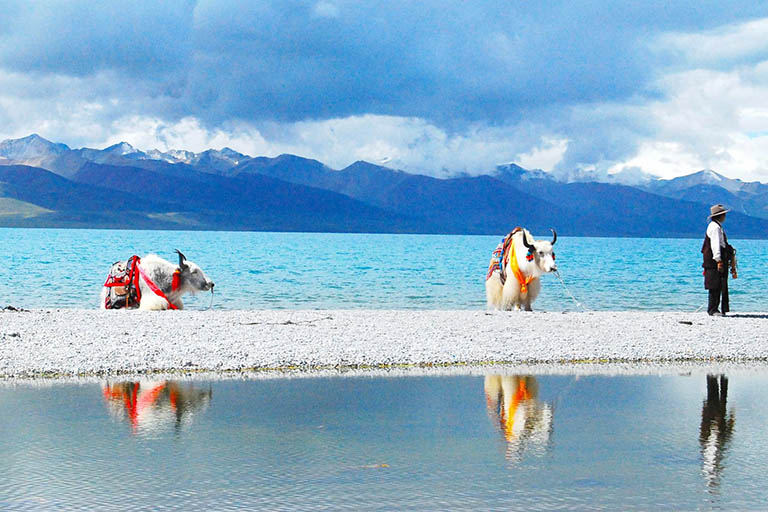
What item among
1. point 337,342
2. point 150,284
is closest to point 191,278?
point 150,284

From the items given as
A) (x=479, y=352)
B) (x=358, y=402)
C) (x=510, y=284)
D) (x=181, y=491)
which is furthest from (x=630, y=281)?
(x=181, y=491)

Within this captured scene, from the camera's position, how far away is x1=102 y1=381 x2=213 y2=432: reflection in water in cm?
731

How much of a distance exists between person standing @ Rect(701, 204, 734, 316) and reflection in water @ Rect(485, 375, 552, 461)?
8.37 metres

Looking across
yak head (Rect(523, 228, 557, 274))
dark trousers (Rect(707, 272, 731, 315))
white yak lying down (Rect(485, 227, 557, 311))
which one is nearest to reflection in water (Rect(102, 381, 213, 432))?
yak head (Rect(523, 228, 557, 274))

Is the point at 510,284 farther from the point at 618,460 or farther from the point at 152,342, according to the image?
the point at 618,460

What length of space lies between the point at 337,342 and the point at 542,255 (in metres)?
7.15

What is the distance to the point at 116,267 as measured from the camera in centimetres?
1722

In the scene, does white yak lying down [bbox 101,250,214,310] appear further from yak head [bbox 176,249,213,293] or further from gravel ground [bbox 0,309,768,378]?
gravel ground [bbox 0,309,768,378]

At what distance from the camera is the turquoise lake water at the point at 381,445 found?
531 cm

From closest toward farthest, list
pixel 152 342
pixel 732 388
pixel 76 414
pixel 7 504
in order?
1. pixel 7 504
2. pixel 76 414
3. pixel 732 388
4. pixel 152 342

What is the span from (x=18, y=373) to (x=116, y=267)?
→ 25.5 ft

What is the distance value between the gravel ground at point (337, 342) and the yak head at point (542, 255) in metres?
2.39

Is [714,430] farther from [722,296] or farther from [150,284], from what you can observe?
[150,284]

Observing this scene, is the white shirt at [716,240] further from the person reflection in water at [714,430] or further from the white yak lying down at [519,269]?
the person reflection in water at [714,430]
